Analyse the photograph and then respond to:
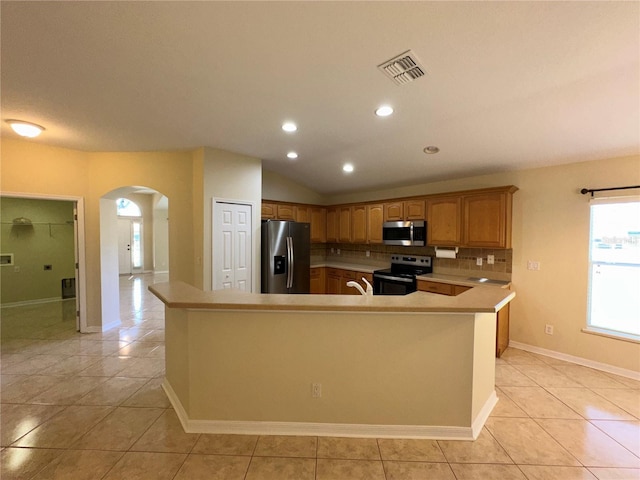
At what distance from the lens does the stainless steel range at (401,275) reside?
429 cm

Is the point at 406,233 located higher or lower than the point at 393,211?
lower

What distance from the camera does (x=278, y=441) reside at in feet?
6.48

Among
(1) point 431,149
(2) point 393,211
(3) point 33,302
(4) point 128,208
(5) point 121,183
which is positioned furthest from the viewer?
(4) point 128,208

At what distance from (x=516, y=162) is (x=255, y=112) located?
3345mm

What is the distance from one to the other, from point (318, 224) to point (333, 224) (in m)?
0.33

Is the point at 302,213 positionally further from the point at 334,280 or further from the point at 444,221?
the point at 444,221

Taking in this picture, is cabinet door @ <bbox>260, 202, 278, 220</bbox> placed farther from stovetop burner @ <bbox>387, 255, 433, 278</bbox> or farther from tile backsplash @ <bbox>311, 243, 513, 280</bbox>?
stovetop burner @ <bbox>387, 255, 433, 278</bbox>

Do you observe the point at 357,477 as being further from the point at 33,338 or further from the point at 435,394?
the point at 33,338

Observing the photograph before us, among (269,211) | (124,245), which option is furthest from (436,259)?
(124,245)

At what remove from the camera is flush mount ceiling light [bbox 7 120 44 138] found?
9.25 feet

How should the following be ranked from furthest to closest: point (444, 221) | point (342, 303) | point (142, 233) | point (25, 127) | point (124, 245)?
point (142, 233), point (124, 245), point (444, 221), point (25, 127), point (342, 303)

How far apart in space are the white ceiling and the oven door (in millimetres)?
1947

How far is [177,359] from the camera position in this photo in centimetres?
233

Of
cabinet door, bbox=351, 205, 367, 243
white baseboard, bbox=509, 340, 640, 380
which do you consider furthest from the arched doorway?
white baseboard, bbox=509, 340, 640, 380
